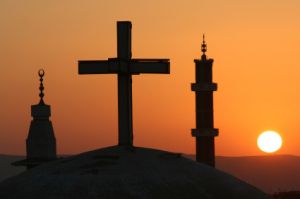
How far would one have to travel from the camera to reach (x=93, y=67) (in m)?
25.2

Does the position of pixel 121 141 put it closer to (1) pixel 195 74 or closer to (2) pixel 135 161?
(2) pixel 135 161

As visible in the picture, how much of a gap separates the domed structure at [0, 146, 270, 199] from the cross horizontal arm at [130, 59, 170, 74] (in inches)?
86.1

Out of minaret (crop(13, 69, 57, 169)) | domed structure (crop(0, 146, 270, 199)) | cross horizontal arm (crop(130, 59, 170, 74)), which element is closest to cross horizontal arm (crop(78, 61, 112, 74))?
cross horizontal arm (crop(130, 59, 170, 74))

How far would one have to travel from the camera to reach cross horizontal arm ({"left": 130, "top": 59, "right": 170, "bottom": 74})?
2525 cm

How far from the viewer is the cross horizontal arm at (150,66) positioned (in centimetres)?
2525

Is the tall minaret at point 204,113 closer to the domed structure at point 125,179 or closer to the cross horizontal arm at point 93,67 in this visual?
the domed structure at point 125,179

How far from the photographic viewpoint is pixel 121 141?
1009 inches

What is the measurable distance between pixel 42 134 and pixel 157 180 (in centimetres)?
1747

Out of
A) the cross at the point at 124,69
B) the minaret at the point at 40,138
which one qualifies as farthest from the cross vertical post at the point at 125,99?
the minaret at the point at 40,138

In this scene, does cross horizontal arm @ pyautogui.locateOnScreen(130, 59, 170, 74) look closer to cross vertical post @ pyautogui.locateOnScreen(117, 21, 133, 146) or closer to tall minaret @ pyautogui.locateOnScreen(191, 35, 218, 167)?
cross vertical post @ pyautogui.locateOnScreen(117, 21, 133, 146)

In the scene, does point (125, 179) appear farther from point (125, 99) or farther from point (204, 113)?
point (204, 113)

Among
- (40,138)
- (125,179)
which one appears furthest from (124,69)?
(40,138)

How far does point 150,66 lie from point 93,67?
157 cm

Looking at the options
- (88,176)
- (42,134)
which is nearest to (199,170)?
(88,176)
